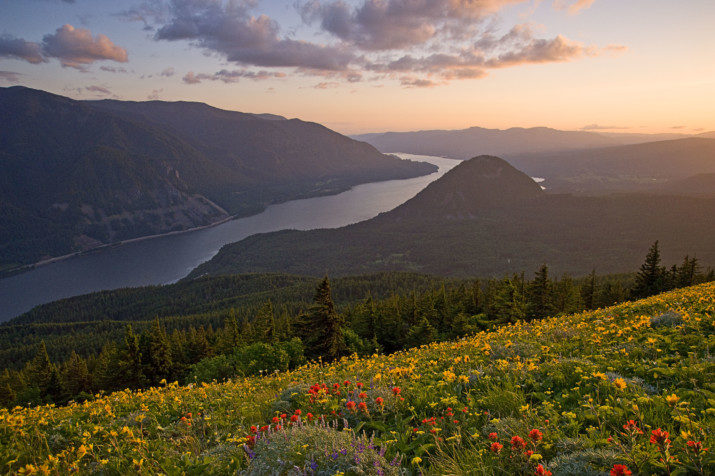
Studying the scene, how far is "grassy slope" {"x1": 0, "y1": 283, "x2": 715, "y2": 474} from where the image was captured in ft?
13.9

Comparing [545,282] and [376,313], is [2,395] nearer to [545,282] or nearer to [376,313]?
[376,313]

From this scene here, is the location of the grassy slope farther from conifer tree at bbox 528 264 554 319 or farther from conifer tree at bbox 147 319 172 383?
conifer tree at bbox 528 264 554 319

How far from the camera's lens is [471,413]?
5.52 m

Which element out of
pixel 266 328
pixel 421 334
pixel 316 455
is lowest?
pixel 421 334

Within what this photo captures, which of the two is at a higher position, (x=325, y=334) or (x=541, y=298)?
(x=325, y=334)

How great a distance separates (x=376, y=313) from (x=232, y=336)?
20.8 meters

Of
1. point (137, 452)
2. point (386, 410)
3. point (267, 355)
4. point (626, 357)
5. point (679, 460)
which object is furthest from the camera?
point (267, 355)

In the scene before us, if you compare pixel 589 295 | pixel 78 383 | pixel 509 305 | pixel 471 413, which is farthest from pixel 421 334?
pixel 78 383

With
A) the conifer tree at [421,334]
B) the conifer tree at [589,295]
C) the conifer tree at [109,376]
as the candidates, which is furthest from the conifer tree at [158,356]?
the conifer tree at [589,295]

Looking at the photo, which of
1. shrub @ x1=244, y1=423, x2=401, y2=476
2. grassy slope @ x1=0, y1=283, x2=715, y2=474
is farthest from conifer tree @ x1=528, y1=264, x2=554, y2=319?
shrub @ x1=244, y1=423, x2=401, y2=476

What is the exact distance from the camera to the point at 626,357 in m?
7.65

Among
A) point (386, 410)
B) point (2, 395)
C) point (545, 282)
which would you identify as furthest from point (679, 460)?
point (2, 395)

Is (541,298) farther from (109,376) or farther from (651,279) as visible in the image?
(109,376)

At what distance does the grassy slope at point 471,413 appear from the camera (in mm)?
4230
